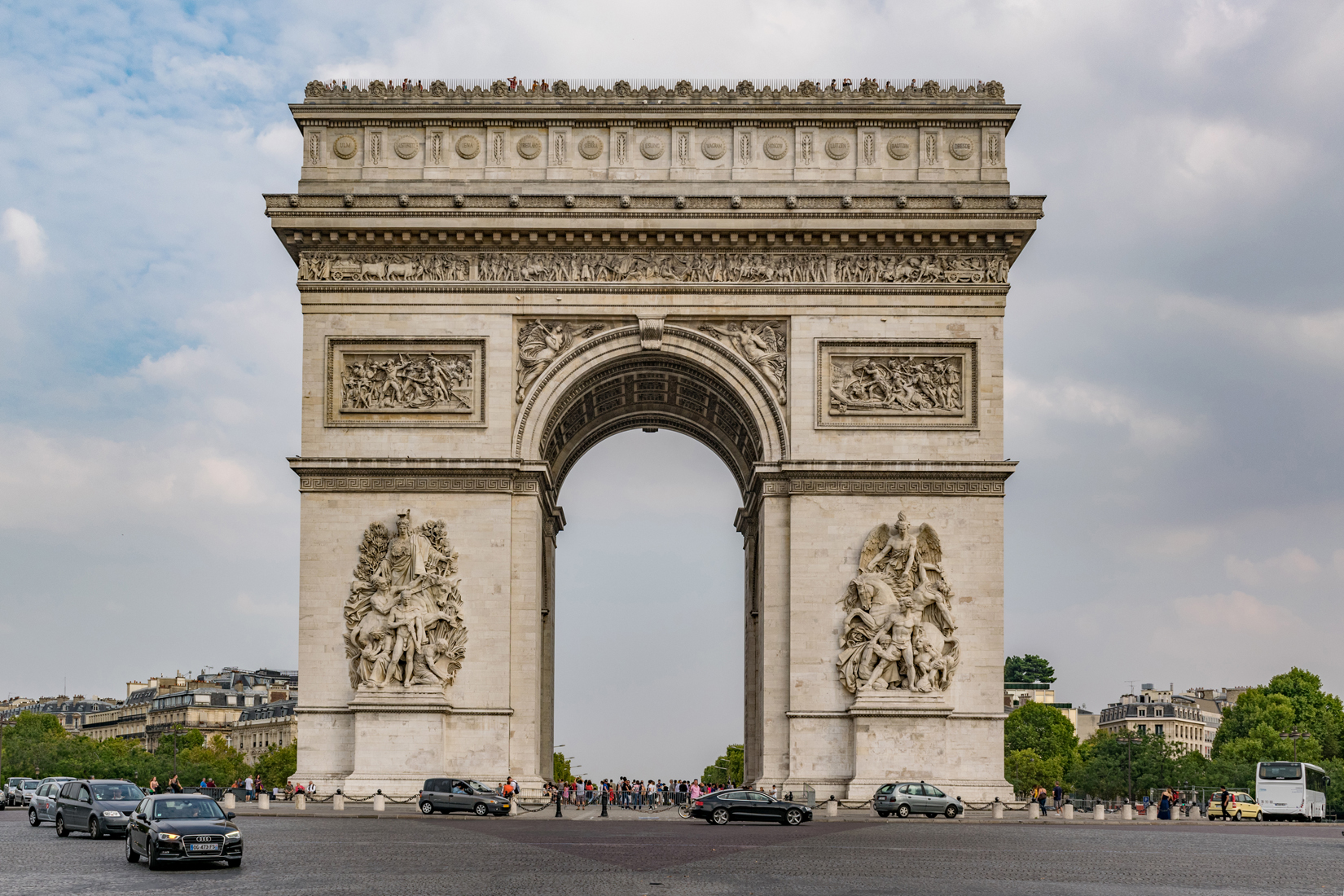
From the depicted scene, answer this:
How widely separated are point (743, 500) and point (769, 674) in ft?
27.5

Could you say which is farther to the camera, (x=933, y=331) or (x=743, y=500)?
(x=743, y=500)

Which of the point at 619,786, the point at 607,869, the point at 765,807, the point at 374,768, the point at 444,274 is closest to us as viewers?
the point at 607,869

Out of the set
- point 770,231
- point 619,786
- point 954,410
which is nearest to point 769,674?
point 954,410

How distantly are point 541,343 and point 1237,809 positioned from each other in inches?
1149

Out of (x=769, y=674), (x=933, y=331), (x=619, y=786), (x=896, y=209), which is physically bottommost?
(x=619, y=786)

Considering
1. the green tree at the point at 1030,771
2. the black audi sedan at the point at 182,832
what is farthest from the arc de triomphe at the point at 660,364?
the green tree at the point at 1030,771

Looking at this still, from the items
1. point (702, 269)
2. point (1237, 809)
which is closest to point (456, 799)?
point (702, 269)

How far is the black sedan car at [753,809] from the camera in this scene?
117ft

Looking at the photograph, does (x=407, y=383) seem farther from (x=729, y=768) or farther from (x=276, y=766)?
(x=729, y=768)

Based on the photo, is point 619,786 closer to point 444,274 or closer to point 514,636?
point 514,636

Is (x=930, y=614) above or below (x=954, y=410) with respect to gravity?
below

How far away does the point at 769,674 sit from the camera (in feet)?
131

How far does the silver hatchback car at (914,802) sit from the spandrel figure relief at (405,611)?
1042cm

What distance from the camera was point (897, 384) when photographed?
40.7 metres
